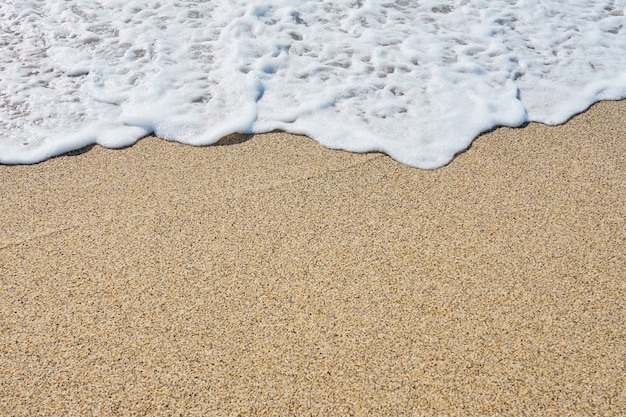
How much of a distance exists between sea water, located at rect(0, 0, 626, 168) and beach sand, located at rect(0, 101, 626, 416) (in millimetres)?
181

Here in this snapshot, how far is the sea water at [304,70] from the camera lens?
269cm

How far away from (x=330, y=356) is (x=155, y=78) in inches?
79.4

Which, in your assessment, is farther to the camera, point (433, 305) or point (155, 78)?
point (155, 78)

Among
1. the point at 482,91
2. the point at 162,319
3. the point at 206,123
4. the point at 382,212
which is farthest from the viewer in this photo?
the point at 482,91

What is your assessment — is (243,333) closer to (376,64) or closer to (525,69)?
(376,64)

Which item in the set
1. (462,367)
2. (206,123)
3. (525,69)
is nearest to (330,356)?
(462,367)

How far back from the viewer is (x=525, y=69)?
329cm

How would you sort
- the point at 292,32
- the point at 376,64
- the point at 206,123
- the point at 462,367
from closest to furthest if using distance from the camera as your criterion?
the point at 462,367, the point at 206,123, the point at 376,64, the point at 292,32

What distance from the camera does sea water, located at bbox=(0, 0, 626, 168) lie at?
8.82ft

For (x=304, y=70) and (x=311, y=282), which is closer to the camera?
(x=311, y=282)

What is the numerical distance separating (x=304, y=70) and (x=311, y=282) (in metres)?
1.62

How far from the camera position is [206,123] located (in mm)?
2723

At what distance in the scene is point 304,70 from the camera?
3152 mm

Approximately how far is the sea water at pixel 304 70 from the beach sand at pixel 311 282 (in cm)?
18
